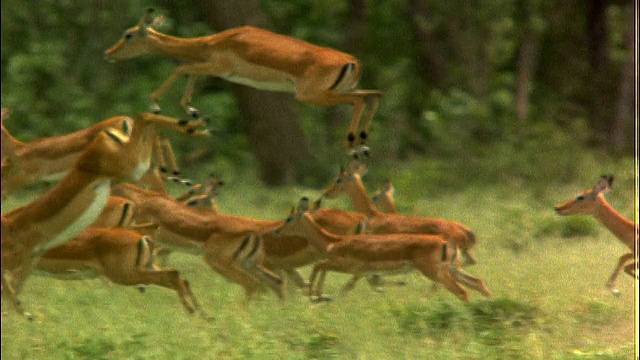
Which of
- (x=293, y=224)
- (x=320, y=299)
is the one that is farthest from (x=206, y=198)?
(x=320, y=299)

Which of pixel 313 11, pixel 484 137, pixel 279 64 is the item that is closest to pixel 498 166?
pixel 484 137

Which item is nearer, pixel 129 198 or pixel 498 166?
pixel 129 198

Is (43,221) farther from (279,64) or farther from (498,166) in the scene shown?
(498,166)

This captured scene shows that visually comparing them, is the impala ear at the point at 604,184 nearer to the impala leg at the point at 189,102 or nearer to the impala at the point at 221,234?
the impala at the point at 221,234

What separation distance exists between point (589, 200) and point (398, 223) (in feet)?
3.79

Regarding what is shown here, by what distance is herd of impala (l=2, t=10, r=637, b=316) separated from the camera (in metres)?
3.76

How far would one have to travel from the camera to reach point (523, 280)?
6.86m

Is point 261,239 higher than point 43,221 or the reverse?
the reverse

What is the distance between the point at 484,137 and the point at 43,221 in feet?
35.6

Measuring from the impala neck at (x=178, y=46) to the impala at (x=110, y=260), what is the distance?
4.17 ft

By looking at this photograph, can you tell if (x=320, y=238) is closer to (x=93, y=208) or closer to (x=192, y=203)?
(x=192, y=203)

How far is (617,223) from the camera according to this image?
6.23 metres

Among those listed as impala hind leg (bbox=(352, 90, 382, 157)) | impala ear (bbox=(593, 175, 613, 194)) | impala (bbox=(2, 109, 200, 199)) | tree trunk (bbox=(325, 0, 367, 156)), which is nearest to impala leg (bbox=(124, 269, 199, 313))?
impala (bbox=(2, 109, 200, 199))

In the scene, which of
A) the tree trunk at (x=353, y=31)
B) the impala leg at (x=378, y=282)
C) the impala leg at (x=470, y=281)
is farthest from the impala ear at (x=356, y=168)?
the tree trunk at (x=353, y=31)
